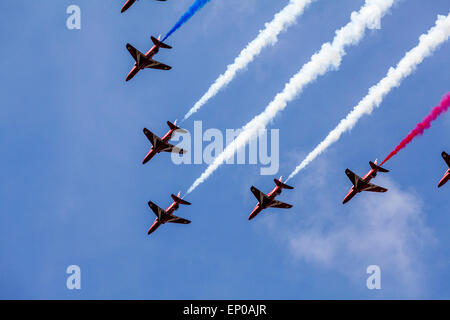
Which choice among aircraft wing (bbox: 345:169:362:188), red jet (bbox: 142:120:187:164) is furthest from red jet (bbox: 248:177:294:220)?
red jet (bbox: 142:120:187:164)

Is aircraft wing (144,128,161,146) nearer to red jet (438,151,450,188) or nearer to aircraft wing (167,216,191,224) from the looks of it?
aircraft wing (167,216,191,224)

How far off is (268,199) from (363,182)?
8.11 meters

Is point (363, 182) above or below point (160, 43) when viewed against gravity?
below

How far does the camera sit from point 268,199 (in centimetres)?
5316

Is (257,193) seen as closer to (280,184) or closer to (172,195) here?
(280,184)

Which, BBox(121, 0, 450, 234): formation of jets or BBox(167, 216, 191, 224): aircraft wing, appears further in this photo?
BBox(167, 216, 191, 224): aircraft wing

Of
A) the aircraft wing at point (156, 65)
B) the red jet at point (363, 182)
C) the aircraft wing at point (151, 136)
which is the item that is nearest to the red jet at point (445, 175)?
the red jet at point (363, 182)

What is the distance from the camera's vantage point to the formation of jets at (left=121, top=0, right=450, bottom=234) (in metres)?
51.8

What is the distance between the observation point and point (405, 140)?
4203cm

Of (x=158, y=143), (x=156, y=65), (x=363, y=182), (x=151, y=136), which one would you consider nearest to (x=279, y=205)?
(x=363, y=182)

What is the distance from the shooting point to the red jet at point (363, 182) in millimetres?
50094

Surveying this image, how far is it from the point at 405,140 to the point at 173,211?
21502 mm
